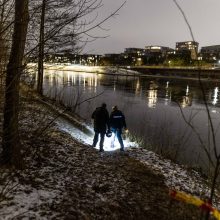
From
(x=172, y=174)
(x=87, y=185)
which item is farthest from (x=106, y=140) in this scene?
(x=87, y=185)

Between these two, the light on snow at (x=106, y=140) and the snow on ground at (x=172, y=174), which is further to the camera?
the light on snow at (x=106, y=140)

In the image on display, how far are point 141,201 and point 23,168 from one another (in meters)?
2.72

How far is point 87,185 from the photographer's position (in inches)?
330

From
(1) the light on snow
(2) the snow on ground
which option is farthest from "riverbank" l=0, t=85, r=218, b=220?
(1) the light on snow

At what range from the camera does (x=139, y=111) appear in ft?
111

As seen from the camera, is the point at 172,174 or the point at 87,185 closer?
the point at 87,185

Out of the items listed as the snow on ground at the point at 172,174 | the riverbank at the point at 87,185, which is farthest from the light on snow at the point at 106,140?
the riverbank at the point at 87,185

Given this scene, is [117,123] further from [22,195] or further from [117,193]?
[22,195]

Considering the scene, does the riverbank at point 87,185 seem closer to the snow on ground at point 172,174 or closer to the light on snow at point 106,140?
the snow on ground at point 172,174

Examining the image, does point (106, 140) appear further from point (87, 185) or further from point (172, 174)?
point (87, 185)

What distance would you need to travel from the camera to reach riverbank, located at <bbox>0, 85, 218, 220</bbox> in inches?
267

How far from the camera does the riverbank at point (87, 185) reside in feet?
22.3

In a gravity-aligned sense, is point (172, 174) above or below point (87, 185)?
below

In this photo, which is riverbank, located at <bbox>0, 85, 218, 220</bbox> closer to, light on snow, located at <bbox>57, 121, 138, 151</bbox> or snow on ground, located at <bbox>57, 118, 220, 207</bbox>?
snow on ground, located at <bbox>57, 118, 220, 207</bbox>
